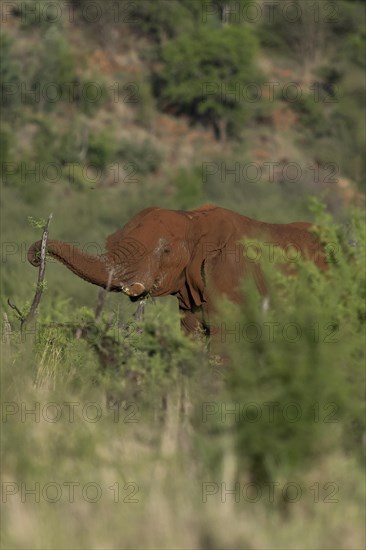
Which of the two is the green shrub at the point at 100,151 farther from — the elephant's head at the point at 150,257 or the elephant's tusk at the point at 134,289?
the elephant's tusk at the point at 134,289

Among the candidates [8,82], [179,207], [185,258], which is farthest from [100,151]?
[185,258]

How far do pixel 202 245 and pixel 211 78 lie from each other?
37581 millimetres

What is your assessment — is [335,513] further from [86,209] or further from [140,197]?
[140,197]

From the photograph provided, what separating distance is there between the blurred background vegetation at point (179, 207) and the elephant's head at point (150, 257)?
298 millimetres

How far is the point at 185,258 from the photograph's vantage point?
8.23 metres

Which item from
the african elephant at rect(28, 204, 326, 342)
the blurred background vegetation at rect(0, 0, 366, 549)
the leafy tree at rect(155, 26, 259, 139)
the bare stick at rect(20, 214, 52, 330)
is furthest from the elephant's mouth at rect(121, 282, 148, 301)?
the leafy tree at rect(155, 26, 259, 139)

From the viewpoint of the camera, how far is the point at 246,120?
4609 centimetres

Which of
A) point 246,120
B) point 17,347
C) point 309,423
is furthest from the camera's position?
point 246,120

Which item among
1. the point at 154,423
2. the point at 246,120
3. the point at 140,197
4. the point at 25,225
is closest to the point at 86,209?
the point at 140,197

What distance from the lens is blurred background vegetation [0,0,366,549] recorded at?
520 cm

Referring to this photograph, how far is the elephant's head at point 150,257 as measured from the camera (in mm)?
7828

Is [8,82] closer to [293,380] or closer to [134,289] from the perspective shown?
[134,289]

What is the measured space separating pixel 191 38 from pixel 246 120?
3.98m

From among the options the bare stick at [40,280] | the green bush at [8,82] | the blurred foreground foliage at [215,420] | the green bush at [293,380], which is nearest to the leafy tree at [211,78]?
the green bush at [8,82]
